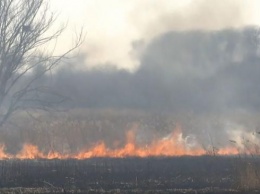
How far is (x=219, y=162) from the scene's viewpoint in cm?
3297

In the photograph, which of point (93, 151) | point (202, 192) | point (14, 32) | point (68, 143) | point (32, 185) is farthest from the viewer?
point (68, 143)

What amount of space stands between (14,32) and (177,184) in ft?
47.7

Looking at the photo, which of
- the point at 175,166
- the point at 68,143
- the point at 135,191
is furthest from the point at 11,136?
the point at 135,191

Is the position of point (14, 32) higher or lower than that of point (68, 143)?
higher

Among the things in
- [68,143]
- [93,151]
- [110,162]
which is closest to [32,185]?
[110,162]

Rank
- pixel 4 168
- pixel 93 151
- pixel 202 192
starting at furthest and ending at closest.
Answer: pixel 93 151 < pixel 4 168 < pixel 202 192

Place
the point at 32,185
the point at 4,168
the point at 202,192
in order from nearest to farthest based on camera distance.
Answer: the point at 202,192, the point at 32,185, the point at 4,168

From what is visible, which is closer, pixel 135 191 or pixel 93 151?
pixel 135 191

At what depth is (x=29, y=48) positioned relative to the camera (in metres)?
32.9

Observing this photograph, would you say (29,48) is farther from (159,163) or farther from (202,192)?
(202,192)

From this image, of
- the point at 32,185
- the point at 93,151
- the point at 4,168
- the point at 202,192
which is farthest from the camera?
the point at 93,151

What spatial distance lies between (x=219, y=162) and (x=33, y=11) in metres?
14.7

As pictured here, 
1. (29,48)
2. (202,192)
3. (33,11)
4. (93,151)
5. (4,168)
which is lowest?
(202,192)

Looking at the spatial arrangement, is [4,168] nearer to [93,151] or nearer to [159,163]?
[159,163]
